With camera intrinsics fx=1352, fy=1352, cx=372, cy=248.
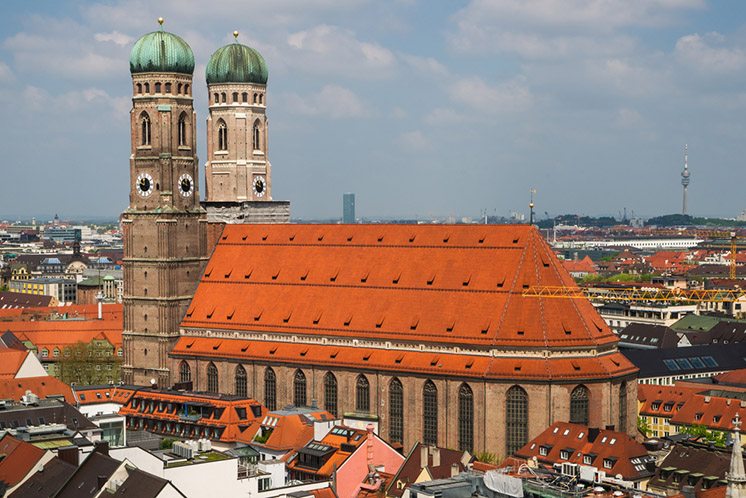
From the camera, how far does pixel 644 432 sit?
402 ft

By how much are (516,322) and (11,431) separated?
41.1m

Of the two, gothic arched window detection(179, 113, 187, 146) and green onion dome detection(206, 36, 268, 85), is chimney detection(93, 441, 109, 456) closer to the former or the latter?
gothic arched window detection(179, 113, 187, 146)

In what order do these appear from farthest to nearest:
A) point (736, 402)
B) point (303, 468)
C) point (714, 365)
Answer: point (714, 365), point (736, 402), point (303, 468)

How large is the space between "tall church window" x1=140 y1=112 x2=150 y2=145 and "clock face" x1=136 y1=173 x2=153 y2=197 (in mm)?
3175

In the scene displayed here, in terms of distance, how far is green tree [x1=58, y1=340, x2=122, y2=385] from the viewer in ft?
477

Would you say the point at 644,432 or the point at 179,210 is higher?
→ the point at 179,210

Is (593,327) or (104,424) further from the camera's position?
(593,327)

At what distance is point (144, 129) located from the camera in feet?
422

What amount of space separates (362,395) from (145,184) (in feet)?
103

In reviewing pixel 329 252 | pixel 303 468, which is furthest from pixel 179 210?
pixel 303 468

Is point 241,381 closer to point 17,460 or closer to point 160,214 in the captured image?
point 160,214

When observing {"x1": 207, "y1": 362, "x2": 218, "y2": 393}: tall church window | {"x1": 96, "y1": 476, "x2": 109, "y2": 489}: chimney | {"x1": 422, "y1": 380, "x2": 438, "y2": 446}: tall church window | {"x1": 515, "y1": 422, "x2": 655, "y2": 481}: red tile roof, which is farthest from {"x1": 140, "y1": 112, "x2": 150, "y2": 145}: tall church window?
{"x1": 96, "y1": 476, "x2": 109, "y2": 489}: chimney

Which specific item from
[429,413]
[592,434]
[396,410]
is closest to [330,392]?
[396,410]

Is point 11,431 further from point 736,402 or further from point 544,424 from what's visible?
point 736,402
